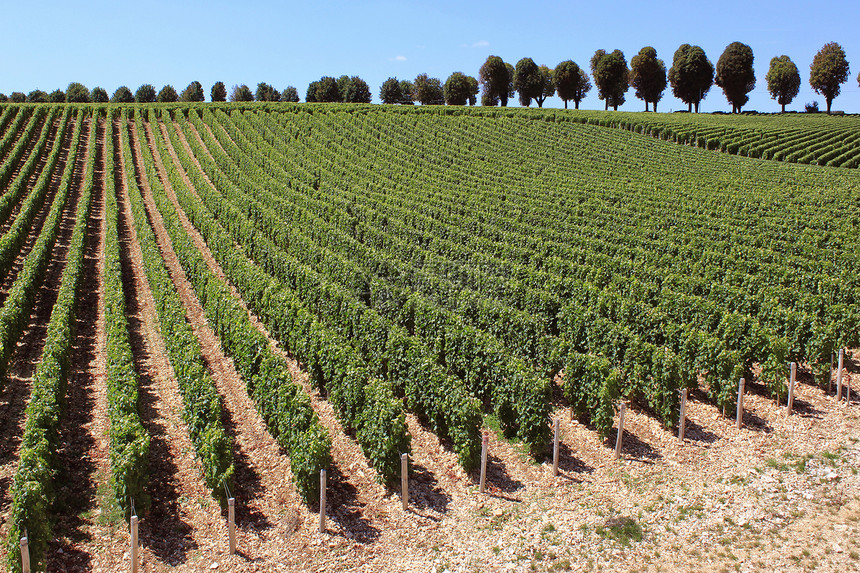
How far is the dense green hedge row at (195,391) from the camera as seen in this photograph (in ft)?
38.6

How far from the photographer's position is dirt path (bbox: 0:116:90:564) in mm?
13023

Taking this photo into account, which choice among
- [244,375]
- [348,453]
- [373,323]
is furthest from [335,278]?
[348,453]

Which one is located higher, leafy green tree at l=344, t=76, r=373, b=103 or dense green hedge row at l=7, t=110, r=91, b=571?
leafy green tree at l=344, t=76, r=373, b=103

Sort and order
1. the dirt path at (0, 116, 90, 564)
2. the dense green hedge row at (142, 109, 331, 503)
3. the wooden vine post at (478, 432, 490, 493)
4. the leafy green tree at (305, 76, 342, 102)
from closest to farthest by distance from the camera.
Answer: the dense green hedge row at (142, 109, 331, 503) → the wooden vine post at (478, 432, 490, 493) → the dirt path at (0, 116, 90, 564) → the leafy green tree at (305, 76, 342, 102)

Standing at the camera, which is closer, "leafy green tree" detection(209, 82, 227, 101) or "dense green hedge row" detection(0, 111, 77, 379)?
"dense green hedge row" detection(0, 111, 77, 379)

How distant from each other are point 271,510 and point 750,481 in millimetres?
9558

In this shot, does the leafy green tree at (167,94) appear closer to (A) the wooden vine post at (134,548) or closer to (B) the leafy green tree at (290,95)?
(B) the leafy green tree at (290,95)

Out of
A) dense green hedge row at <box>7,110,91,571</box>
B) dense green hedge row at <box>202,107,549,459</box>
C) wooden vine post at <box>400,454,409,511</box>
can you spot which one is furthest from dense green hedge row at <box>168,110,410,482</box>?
dense green hedge row at <box>7,110,91,571</box>

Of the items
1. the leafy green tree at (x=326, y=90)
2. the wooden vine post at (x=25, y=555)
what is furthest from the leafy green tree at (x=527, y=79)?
the wooden vine post at (x=25, y=555)

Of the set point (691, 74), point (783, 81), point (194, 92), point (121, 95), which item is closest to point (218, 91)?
point (194, 92)

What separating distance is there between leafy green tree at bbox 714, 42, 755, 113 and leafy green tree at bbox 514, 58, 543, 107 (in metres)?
30.6

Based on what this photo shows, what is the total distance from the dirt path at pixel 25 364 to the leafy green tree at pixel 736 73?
104m

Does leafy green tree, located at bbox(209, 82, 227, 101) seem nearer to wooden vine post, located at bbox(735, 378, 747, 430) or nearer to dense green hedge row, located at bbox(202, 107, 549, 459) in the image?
dense green hedge row, located at bbox(202, 107, 549, 459)

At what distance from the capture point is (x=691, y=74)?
102625 millimetres
